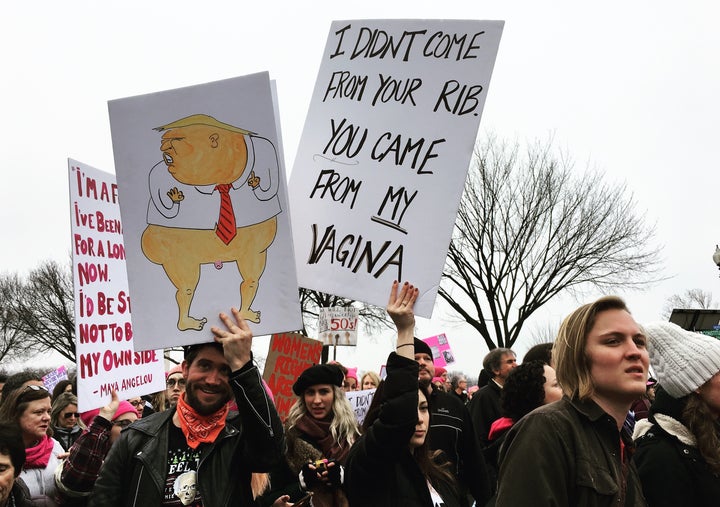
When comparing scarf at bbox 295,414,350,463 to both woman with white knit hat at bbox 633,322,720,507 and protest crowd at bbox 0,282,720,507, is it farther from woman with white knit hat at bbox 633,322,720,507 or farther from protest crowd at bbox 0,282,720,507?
woman with white knit hat at bbox 633,322,720,507

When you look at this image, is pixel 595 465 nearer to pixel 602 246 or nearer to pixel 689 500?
pixel 689 500

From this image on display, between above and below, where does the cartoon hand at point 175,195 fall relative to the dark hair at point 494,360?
above

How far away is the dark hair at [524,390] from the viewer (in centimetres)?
504

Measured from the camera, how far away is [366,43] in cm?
412

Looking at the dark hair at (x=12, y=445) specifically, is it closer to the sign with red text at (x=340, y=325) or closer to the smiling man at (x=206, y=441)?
the smiling man at (x=206, y=441)

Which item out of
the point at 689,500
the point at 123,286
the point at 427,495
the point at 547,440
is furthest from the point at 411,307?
the point at 123,286

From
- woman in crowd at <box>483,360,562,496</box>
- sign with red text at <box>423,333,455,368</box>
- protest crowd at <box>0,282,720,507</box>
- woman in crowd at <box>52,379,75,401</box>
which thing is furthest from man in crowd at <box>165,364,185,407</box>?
sign with red text at <box>423,333,455,368</box>

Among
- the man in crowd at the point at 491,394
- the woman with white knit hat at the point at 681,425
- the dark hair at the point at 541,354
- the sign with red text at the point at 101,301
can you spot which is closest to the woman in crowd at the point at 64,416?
the sign with red text at the point at 101,301

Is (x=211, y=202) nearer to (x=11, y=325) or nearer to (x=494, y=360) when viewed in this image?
(x=494, y=360)

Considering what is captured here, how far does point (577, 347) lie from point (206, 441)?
157 cm

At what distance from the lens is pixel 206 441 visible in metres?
3.26

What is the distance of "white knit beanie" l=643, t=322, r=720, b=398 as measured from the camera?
3.62 metres

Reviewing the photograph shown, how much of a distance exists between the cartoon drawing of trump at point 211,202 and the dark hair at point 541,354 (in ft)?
8.62

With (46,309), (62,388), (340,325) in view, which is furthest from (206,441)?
(46,309)
